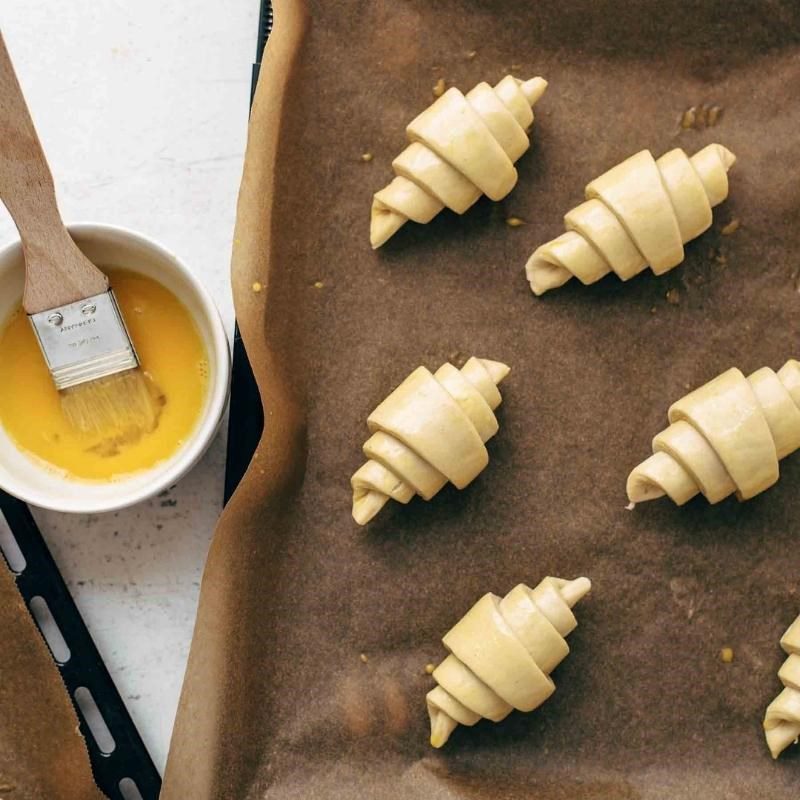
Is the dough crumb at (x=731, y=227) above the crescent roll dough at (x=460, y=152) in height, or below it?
below

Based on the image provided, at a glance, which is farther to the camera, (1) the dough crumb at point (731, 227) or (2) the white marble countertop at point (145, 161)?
(2) the white marble countertop at point (145, 161)

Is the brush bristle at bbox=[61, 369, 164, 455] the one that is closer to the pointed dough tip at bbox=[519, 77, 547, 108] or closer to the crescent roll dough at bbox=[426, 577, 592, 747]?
the crescent roll dough at bbox=[426, 577, 592, 747]

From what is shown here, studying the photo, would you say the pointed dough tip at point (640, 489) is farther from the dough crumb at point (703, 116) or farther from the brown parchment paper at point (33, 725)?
the brown parchment paper at point (33, 725)

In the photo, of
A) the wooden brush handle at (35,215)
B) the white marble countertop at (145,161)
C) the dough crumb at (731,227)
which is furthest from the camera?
the white marble countertop at (145,161)

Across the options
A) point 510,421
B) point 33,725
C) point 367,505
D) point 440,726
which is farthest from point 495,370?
point 33,725

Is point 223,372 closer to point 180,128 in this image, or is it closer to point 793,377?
point 180,128

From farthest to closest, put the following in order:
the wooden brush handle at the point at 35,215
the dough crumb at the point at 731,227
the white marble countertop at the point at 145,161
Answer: the white marble countertop at the point at 145,161 < the dough crumb at the point at 731,227 < the wooden brush handle at the point at 35,215

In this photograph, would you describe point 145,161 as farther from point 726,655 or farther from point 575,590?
point 726,655

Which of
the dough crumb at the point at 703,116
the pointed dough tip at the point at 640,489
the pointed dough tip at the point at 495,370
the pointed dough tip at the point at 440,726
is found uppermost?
the dough crumb at the point at 703,116

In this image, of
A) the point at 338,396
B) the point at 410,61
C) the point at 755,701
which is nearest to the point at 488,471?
the point at 338,396

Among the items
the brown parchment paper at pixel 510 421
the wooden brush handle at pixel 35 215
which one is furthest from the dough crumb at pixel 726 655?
the wooden brush handle at pixel 35 215
